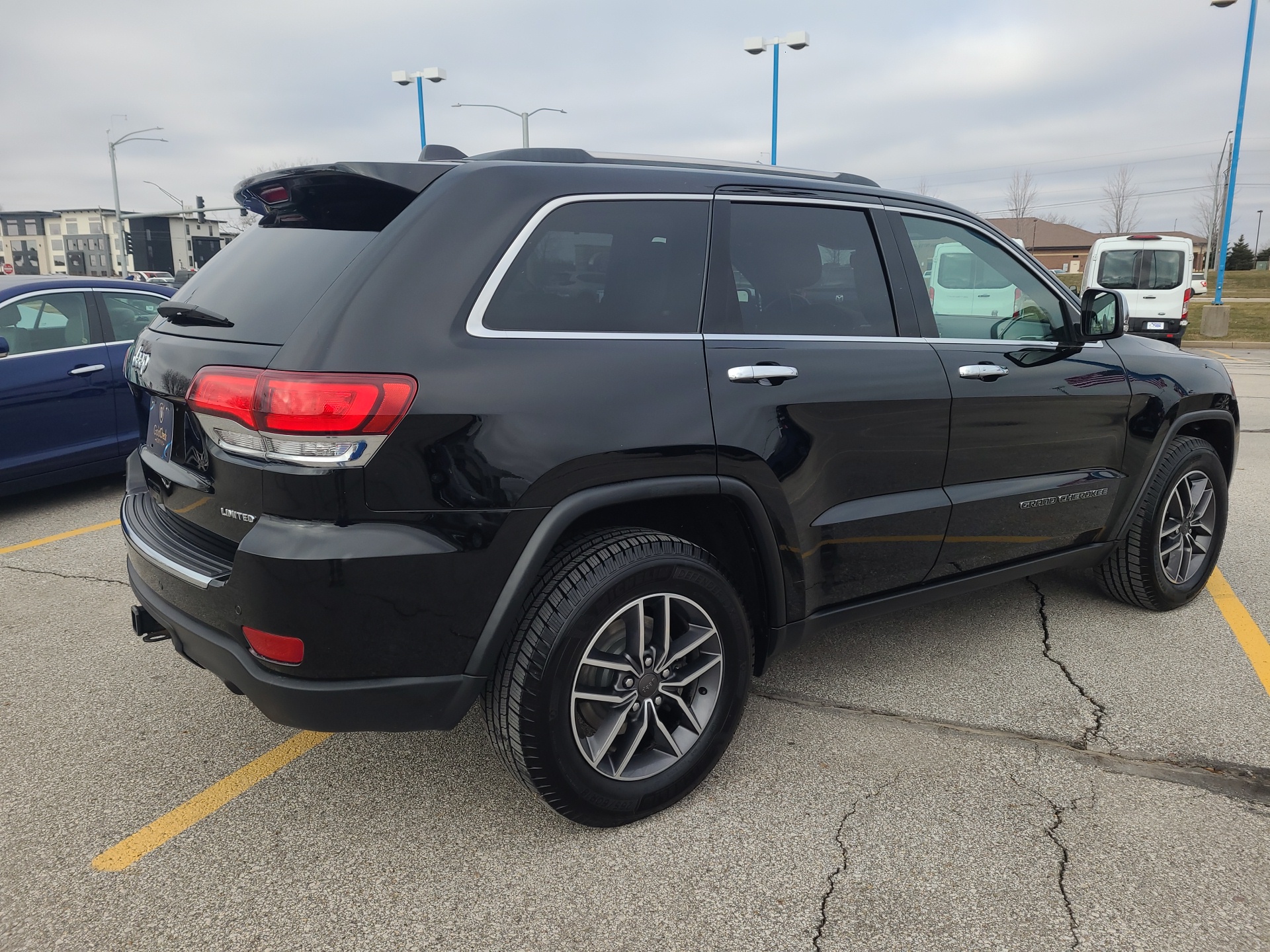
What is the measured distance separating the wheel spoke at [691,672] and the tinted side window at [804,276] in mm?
960

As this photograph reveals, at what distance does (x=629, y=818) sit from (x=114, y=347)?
17.8 ft

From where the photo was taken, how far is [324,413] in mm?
2107

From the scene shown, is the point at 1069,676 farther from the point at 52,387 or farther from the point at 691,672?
the point at 52,387

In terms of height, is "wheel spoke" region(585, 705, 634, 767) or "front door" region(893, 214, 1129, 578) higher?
"front door" region(893, 214, 1129, 578)

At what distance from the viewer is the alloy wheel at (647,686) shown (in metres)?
2.55

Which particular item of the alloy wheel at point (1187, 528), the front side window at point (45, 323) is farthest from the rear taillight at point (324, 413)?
the front side window at point (45, 323)

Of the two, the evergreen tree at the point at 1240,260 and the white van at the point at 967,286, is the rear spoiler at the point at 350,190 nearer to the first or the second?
the white van at the point at 967,286

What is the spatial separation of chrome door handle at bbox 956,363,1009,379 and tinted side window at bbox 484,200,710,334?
3.67 feet

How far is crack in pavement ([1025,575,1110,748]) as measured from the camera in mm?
3156

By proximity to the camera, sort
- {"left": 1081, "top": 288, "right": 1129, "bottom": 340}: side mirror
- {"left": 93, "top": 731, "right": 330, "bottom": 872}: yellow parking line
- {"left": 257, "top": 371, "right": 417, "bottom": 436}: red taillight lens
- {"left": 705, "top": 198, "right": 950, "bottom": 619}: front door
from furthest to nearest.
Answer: {"left": 1081, "top": 288, "right": 1129, "bottom": 340}: side mirror, {"left": 705, "top": 198, "right": 950, "bottom": 619}: front door, {"left": 93, "top": 731, "right": 330, "bottom": 872}: yellow parking line, {"left": 257, "top": 371, "right": 417, "bottom": 436}: red taillight lens

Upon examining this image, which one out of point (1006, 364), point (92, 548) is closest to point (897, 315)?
point (1006, 364)

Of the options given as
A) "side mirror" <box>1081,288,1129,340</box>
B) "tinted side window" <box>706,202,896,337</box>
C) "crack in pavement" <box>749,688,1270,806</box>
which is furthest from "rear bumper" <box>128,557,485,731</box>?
"side mirror" <box>1081,288,1129,340</box>

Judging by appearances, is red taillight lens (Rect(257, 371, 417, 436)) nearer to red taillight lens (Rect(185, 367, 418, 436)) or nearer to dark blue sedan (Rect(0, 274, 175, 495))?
red taillight lens (Rect(185, 367, 418, 436))

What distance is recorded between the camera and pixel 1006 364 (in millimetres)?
3416
